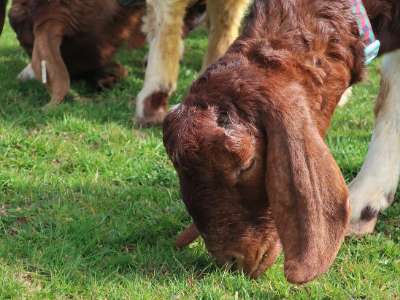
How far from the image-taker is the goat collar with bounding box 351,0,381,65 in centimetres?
346

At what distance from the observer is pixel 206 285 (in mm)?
3338

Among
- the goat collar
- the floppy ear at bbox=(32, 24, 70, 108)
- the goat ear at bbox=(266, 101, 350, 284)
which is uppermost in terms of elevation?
the goat collar

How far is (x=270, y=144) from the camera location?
2.92 meters

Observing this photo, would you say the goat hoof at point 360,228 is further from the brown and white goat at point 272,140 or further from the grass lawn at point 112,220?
the brown and white goat at point 272,140

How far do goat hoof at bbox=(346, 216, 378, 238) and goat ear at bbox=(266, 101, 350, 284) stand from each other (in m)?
1.23

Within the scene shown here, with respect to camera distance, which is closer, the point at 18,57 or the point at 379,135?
the point at 379,135

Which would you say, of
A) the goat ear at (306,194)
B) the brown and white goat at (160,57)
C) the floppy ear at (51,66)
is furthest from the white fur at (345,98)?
the goat ear at (306,194)

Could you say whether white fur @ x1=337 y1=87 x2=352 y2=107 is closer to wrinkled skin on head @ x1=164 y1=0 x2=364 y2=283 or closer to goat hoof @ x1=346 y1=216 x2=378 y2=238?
goat hoof @ x1=346 y1=216 x2=378 y2=238

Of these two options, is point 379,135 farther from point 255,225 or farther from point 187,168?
point 187,168

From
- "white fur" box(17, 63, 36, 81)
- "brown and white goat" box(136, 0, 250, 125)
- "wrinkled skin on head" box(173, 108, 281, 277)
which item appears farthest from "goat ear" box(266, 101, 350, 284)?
"white fur" box(17, 63, 36, 81)

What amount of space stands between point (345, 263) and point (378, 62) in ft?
Result: 15.5

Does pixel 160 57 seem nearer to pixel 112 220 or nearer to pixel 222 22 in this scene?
pixel 222 22

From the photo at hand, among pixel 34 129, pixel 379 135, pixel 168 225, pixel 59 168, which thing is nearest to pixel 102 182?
pixel 59 168

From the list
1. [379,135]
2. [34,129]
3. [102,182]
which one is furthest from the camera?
[34,129]
